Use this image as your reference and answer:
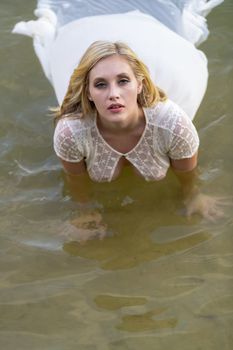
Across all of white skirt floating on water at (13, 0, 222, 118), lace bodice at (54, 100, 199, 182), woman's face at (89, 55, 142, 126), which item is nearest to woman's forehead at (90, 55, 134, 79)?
→ woman's face at (89, 55, 142, 126)

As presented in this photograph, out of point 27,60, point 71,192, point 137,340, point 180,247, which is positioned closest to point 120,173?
point 71,192

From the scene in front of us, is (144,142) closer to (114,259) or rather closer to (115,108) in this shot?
(115,108)

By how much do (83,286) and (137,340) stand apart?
0.38 meters

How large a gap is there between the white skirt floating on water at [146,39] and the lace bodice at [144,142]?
446 millimetres

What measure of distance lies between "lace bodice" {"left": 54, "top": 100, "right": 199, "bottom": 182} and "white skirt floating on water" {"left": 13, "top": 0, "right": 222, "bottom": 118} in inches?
17.5

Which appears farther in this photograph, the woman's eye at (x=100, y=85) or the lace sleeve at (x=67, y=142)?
the lace sleeve at (x=67, y=142)

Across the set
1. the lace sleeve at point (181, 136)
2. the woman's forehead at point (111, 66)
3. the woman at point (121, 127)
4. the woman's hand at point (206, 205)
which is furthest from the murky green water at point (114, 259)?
the woman's forehead at point (111, 66)

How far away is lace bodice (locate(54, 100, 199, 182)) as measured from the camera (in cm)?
256

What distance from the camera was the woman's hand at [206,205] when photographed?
2.78m

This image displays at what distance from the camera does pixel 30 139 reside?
11.3 ft

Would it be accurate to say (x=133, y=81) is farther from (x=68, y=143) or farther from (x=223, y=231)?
(x=223, y=231)

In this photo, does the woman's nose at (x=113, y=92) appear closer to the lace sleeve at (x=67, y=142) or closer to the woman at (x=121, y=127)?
the woman at (x=121, y=127)

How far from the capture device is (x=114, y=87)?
2.39 meters

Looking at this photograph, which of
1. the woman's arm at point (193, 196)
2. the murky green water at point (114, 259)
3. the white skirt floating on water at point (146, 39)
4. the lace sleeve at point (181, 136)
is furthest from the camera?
Answer: the white skirt floating on water at point (146, 39)
